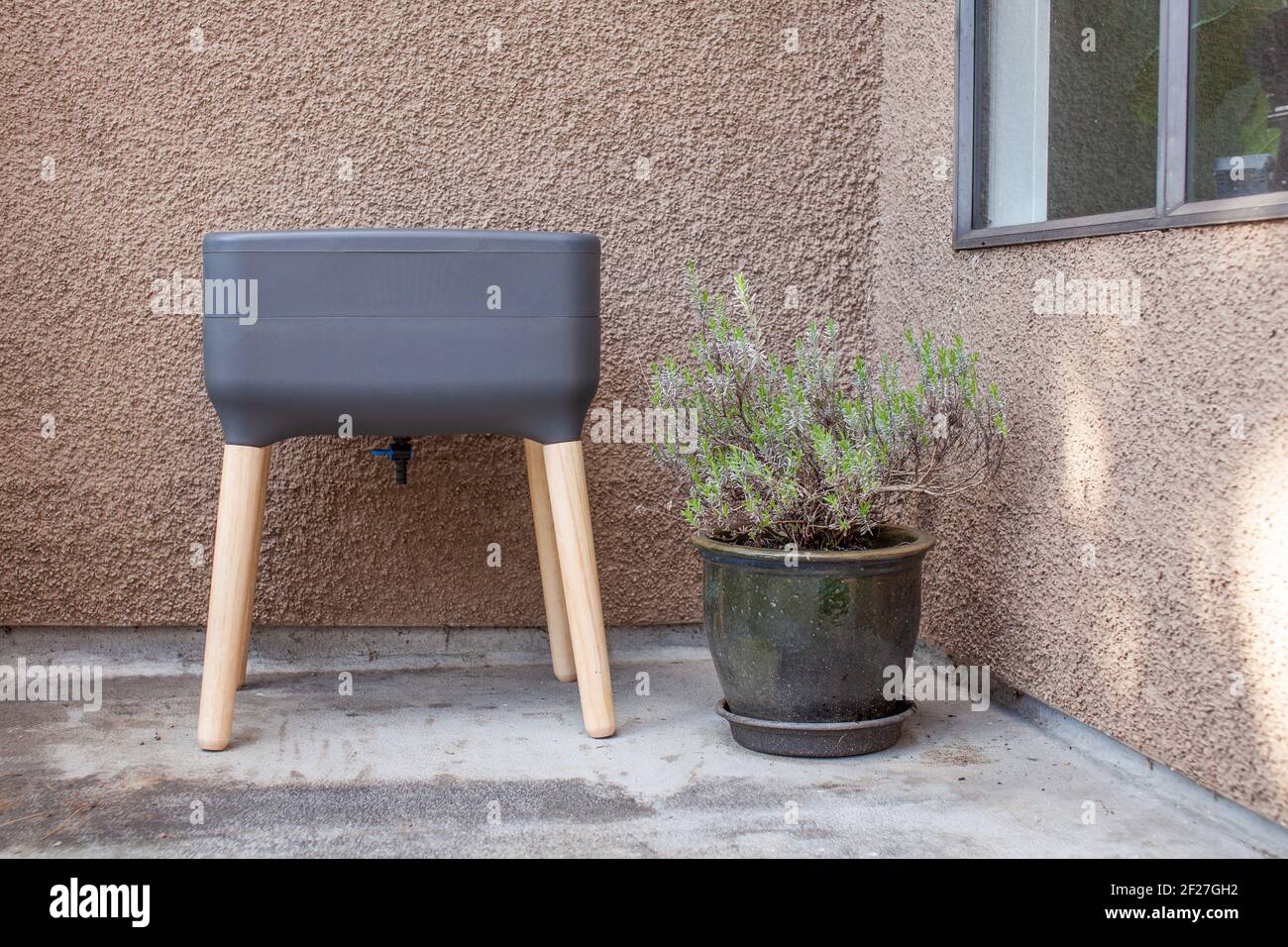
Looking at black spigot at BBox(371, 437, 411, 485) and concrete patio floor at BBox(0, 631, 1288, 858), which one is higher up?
black spigot at BBox(371, 437, 411, 485)

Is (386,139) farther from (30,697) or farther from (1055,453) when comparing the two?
(1055,453)

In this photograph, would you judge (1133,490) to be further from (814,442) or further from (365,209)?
→ (365,209)

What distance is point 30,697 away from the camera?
206 centimetres

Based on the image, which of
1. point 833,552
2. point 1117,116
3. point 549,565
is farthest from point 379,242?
point 1117,116

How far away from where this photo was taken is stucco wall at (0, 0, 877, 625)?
2.17 m

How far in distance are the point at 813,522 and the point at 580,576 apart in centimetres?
37

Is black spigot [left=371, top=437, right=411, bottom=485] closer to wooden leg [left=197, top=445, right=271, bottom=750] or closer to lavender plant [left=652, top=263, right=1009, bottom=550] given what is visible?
wooden leg [left=197, top=445, right=271, bottom=750]

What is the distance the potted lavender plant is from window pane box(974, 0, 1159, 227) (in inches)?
11.6

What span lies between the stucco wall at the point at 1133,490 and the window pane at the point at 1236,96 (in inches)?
2.8

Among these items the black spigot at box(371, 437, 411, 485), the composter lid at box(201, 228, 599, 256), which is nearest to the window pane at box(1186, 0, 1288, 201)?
the composter lid at box(201, 228, 599, 256)

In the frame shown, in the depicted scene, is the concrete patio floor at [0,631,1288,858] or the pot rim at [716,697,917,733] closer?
the concrete patio floor at [0,631,1288,858]

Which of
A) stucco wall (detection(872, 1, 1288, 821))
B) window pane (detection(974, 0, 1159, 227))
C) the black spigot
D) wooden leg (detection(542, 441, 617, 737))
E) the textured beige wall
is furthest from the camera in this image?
the textured beige wall

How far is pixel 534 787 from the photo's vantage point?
5.30 ft

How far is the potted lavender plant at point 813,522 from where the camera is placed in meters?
1.68
